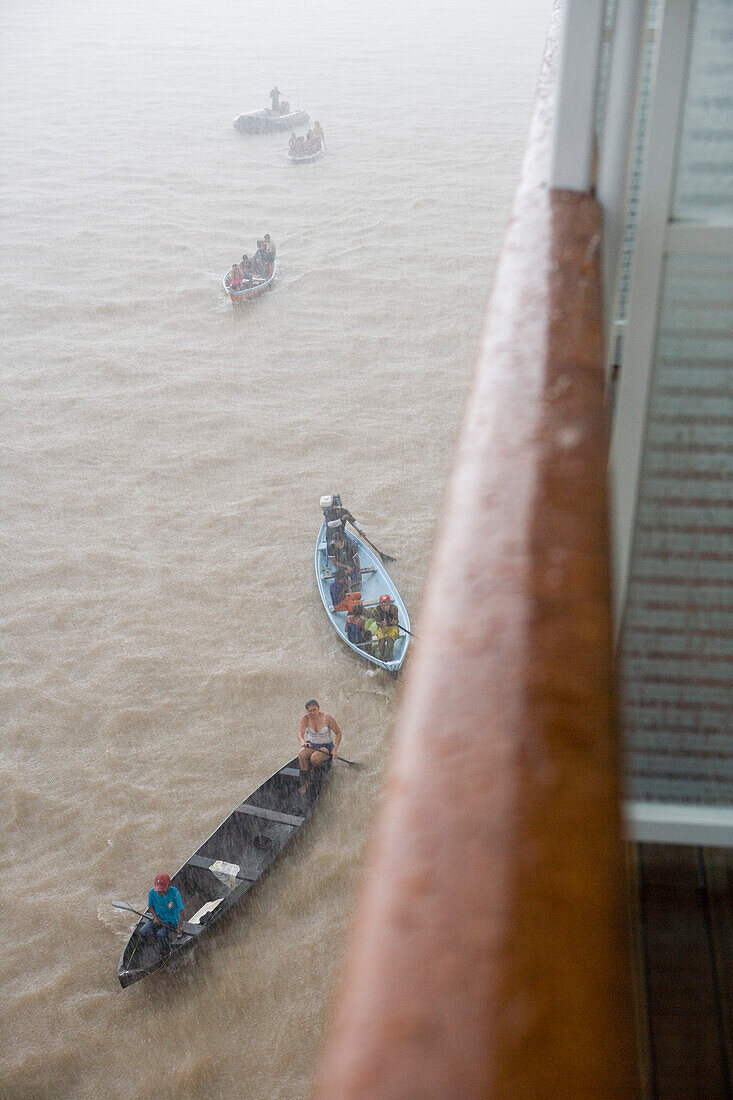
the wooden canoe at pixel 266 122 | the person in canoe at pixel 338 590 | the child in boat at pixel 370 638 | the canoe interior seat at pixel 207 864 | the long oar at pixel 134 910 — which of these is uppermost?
the wooden canoe at pixel 266 122

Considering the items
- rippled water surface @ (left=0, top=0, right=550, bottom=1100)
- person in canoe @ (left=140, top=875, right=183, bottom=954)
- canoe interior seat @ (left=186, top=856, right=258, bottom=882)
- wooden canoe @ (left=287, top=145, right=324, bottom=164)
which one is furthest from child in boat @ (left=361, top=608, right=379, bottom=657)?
wooden canoe @ (left=287, top=145, right=324, bottom=164)

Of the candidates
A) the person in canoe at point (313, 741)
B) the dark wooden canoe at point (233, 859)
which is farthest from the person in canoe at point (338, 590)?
the dark wooden canoe at point (233, 859)

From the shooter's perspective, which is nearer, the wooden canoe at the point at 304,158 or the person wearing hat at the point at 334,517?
the person wearing hat at the point at 334,517

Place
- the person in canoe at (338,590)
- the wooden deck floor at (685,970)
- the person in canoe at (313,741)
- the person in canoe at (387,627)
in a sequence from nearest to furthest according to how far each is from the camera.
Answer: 1. the wooden deck floor at (685,970)
2. the person in canoe at (313,741)
3. the person in canoe at (387,627)
4. the person in canoe at (338,590)

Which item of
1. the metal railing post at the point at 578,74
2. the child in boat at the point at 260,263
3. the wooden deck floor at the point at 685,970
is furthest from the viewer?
the child in boat at the point at 260,263

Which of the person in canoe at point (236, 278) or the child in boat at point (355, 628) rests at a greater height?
the person in canoe at point (236, 278)

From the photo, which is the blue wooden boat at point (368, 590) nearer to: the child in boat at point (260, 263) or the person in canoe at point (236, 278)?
the person in canoe at point (236, 278)

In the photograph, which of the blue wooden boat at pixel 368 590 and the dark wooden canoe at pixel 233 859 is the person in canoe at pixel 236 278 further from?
the dark wooden canoe at pixel 233 859
